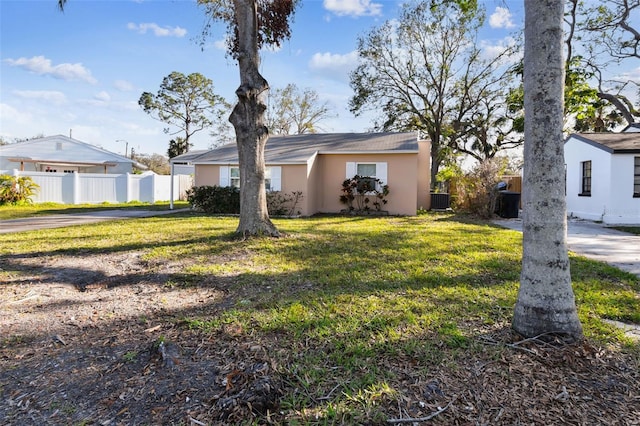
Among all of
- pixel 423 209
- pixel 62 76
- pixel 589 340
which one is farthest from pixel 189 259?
pixel 62 76

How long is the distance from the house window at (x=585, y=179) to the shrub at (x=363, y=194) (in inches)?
292

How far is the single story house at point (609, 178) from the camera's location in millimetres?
11562

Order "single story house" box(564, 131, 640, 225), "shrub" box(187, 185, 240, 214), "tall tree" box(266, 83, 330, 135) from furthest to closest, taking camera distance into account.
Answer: "tall tree" box(266, 83, 330, 135)
"shrub" box(187, 185, 240, 214)
"single story house" box(564, 131, 640, 225)

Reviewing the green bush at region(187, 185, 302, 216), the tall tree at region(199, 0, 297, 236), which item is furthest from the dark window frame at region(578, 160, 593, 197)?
the tall tree at region(199, 0, 297, 236)

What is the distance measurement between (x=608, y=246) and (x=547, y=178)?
257 inches

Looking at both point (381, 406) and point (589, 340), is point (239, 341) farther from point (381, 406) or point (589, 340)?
point (589, 340)

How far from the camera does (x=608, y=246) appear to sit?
7426 millimetres

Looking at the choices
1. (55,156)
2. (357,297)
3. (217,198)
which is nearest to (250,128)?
(357,297)

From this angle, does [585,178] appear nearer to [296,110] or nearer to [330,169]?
[330,169]

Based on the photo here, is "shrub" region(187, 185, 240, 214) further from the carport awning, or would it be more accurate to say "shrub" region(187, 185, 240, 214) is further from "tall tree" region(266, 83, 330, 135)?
"tall tree" region(266, 83, 330, 135)

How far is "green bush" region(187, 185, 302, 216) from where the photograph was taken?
14094mm

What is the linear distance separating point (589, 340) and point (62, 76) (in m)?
25.9

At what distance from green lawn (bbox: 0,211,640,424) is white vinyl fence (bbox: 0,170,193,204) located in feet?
41.1

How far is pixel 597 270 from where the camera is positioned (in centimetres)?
527
